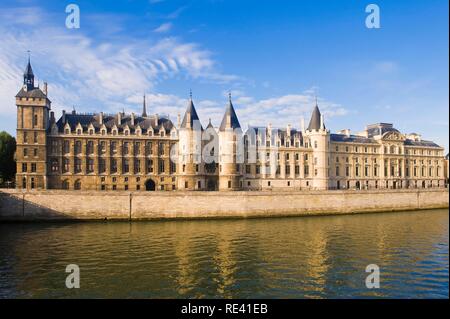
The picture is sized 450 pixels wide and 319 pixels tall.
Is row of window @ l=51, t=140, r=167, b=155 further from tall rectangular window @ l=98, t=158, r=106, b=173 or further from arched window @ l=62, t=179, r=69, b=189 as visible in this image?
arched window @ l=62, t=179, r=69, b=189

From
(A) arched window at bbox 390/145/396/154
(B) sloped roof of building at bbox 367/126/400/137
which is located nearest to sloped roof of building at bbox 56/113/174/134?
(B) sloped roof of building at bbox 367/126/400/137

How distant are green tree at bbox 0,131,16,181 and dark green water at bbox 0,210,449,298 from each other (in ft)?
86.1

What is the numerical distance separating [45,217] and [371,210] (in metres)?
50.9

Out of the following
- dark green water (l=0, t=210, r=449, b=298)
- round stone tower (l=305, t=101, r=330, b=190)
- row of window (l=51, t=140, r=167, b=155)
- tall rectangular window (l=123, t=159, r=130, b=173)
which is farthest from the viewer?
round stone tower (l=305, t=101, r=330, b=190)

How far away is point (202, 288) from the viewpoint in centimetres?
2025

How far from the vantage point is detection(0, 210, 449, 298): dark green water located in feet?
65.1

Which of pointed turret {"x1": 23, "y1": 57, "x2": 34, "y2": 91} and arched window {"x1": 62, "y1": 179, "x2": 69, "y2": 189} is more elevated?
pointed turret {"x1": 23, "y1": 57, "x2": 34, "y2": 91}

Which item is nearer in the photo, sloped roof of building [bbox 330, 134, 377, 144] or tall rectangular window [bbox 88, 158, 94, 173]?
tall rectangular window [bbox 88, 158, 94, 173]

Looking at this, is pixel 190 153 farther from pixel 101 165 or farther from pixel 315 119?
pixel 315 119

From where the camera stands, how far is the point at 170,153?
64.8 metres

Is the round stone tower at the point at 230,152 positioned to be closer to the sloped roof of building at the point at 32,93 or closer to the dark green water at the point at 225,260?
the dark green water at the point at 225,260

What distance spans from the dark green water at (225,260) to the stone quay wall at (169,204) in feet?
16.6
